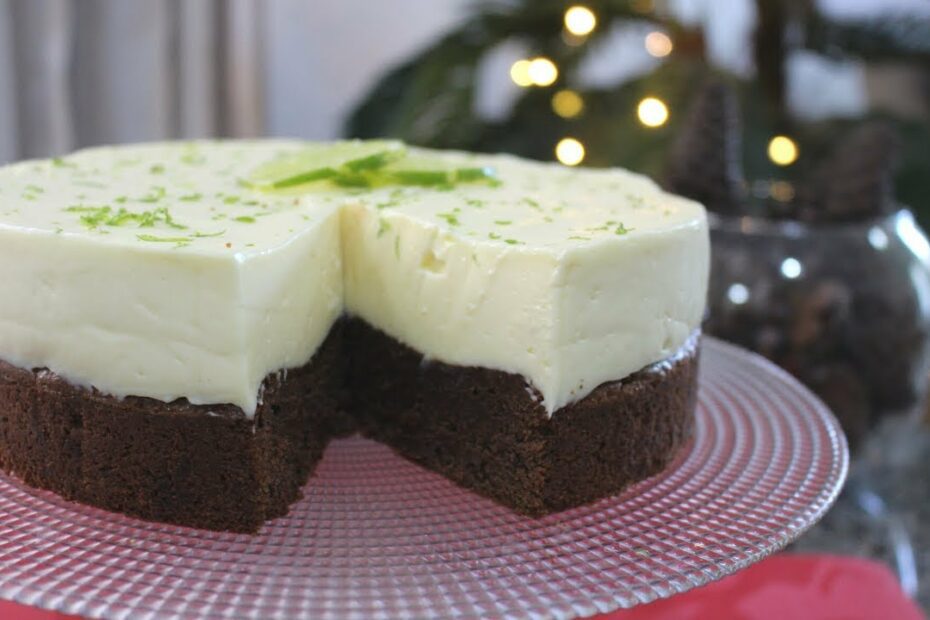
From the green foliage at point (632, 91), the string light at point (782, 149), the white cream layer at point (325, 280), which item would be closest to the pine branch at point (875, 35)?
the green foliage at point (632, 91)

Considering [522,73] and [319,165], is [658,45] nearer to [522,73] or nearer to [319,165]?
[522,73]

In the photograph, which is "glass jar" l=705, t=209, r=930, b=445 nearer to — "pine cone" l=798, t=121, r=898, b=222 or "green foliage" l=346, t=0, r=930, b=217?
"pine cone" l=798, t=121, r=898, b=222

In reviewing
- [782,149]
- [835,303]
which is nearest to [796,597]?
[835,303]

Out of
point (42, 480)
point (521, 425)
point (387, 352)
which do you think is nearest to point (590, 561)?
point (521, 425)

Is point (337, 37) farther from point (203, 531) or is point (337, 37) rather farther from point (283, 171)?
point (203, 531)

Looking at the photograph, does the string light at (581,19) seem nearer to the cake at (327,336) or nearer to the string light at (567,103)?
the string light at (567,103)
